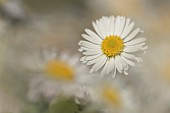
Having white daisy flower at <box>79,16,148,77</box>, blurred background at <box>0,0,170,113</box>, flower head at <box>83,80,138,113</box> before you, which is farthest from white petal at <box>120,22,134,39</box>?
blurred background at <box>0,0,170,113</box>

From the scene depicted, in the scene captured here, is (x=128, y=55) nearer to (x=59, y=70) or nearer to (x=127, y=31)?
(x=127, y=31)

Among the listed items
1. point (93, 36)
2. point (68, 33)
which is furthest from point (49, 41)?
point (93, 36)

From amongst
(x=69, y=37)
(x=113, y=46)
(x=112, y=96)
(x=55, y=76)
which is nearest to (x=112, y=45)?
(x=113, y=46)

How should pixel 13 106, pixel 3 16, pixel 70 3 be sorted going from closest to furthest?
pixel 13 106 → pixel 3 16 → pixel 70 3

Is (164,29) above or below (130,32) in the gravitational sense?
above

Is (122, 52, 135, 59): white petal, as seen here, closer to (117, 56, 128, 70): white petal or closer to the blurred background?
(117, 56, 128, 70): white petal

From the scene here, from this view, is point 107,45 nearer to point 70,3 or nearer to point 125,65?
point 125,65

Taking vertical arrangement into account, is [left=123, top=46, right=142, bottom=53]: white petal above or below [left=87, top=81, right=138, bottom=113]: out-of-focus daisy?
below
